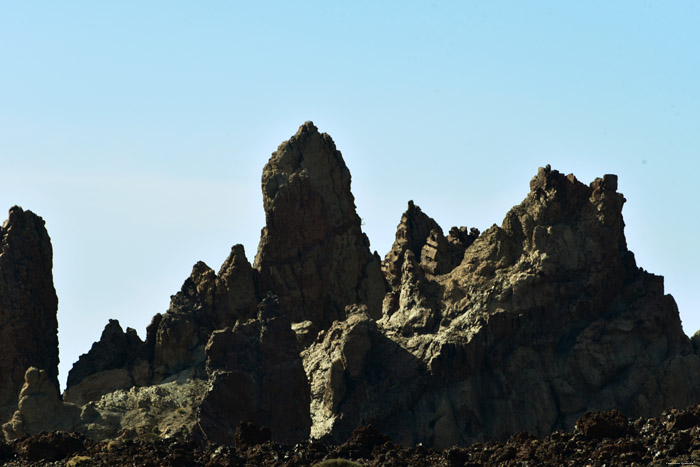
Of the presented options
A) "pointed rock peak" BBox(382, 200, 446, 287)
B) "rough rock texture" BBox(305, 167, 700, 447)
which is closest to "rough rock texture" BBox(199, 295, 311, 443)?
"rough rock texture" BBox(305, 167, 700, 447)

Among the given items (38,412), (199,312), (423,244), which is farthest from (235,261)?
(38,412)

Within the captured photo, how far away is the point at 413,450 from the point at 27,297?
7513 centimetres

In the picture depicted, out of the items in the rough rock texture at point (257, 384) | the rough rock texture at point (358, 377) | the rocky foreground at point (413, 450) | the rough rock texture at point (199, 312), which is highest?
the rough rock texture at point (199, 312)

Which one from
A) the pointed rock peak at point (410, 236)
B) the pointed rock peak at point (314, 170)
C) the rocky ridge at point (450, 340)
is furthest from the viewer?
the pointed rock peak at point (410, 236)

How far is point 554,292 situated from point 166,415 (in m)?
39.5

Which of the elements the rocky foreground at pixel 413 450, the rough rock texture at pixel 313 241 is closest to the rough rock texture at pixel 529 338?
the rough rock texture at pixel 313 241

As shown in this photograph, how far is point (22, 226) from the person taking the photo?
158 meters

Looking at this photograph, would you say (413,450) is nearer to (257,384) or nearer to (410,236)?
(257,384)

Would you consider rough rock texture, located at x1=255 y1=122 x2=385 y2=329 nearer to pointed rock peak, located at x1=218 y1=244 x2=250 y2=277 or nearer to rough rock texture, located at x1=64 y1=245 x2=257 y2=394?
pointed rock peak, located at x1=218 y1=244 x2=250 y2=277

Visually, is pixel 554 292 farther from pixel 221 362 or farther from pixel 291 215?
pixel 221 362

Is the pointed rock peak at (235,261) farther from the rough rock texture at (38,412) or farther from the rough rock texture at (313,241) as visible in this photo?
the rough rock texture at (38,412)

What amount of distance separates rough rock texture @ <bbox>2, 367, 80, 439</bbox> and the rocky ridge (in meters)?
0.15

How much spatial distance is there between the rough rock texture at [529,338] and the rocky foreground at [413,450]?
53459 mm

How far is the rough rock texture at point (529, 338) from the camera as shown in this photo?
151 m
